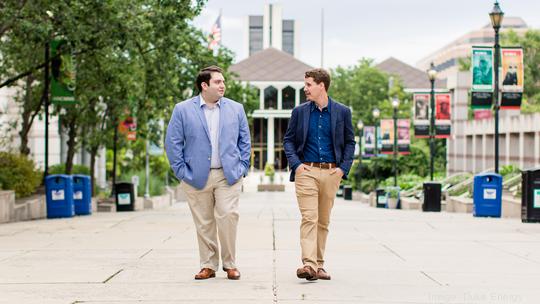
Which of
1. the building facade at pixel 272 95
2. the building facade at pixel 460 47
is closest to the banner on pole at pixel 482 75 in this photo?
the building facade at pixel 460 47

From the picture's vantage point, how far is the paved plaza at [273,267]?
26.8ft

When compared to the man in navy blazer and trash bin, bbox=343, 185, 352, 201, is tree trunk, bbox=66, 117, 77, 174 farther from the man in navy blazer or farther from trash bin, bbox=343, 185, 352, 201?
trash bin, bbox=343, 185, 352, 201

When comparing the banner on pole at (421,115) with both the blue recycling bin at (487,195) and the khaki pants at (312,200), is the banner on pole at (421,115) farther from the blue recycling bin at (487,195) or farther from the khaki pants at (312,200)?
the khaki pants at (312,200)

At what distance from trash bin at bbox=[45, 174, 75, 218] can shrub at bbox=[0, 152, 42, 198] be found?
1365 mm

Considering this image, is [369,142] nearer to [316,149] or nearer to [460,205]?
[460,205]

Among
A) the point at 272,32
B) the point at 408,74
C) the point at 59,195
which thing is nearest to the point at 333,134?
the point at 59,195

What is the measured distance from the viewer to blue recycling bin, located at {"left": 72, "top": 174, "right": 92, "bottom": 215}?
79.5 ft

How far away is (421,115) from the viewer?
1687 inches

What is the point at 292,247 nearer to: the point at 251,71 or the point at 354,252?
the point at 354,252

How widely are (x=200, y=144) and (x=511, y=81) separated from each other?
1743 centimetres

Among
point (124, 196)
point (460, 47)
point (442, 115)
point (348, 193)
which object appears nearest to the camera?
point (124, 196)

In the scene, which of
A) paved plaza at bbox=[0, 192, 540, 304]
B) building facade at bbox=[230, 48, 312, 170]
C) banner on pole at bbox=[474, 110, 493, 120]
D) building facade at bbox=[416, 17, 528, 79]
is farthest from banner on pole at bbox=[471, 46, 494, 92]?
building facade at bbox=[230, 48, 312, 170]

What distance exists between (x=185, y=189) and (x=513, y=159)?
154 feet

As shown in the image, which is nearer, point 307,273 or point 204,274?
point 307,273
